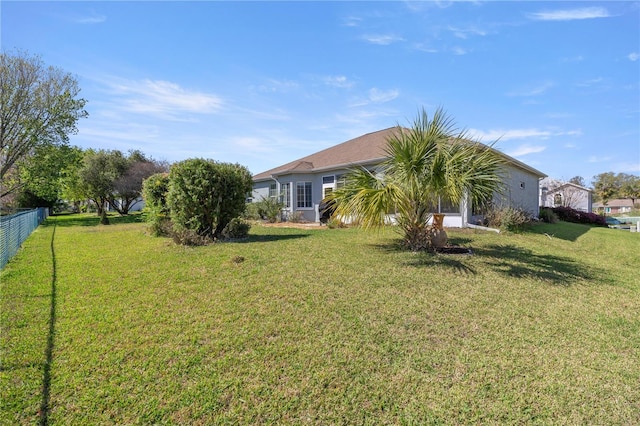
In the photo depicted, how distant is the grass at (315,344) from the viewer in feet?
9.34

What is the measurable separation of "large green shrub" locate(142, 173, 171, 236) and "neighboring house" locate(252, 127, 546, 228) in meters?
5.85

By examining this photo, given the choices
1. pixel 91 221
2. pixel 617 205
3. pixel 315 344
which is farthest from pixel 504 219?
pixel 617 205

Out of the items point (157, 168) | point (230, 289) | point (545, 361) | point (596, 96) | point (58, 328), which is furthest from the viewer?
point (157, 168)

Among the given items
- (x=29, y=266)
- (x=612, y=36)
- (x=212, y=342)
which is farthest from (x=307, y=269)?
(x=612, y=36)

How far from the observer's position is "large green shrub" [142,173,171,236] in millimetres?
11719

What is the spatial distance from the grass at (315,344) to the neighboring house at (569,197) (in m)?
31.8

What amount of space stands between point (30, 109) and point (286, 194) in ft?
63.2

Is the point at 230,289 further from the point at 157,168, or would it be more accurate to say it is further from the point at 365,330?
the point at 157,168

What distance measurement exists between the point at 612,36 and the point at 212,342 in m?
13.5

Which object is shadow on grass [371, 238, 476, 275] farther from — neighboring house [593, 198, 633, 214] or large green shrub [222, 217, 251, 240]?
neighboring house [593, 198, 633, 214]

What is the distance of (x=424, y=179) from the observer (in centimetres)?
798

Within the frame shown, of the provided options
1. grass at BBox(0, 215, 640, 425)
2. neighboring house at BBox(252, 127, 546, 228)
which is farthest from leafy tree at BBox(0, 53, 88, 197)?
grass at BBox(0, 215, 640, 425)

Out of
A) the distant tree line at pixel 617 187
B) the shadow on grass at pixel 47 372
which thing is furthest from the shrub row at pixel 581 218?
the distant tree line at pixel 617 187

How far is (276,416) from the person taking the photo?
2.73 metres
